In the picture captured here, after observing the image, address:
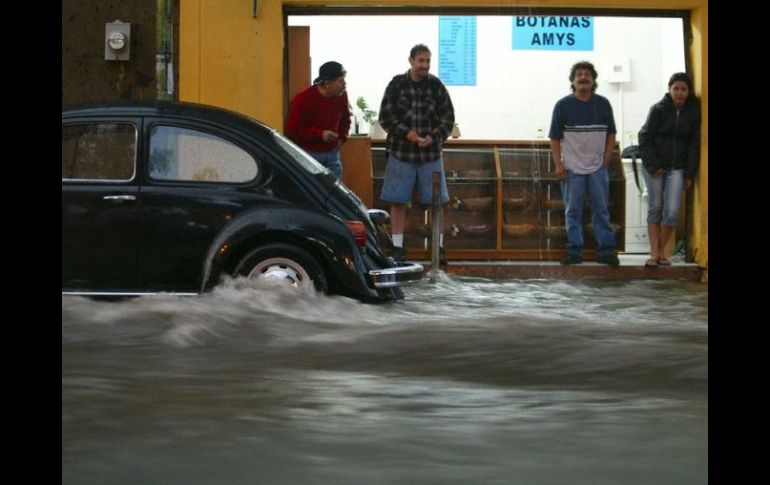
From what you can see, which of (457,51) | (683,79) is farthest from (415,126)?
(683,79)

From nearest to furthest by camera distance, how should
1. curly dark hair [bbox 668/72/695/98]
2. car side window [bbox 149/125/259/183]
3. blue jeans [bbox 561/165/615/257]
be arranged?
car side window [bbox 149/125/259/183], blue jeans [bbox 561/165/615/257], curly dark hair [bbox 668/72/695/98]

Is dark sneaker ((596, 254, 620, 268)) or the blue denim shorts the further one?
dark sneaker ((596, 254, 620, 268))

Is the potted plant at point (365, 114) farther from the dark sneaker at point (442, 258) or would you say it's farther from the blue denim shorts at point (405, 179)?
the dark sneaker at point (442, 258)

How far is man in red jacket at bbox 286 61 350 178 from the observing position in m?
11.9

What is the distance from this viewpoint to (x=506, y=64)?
13711 millimetres

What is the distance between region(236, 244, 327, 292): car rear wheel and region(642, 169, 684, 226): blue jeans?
5182 mm

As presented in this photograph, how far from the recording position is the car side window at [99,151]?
28.4 feet

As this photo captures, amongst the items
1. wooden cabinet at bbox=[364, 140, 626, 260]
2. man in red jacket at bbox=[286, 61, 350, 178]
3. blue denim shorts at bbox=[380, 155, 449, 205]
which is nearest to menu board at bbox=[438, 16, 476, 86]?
wooden cabinet at bbox=[364, 140, 626, 260]

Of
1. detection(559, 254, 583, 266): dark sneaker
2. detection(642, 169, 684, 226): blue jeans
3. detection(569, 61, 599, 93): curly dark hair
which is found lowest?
detection(559, 254, 583, 266): dark sneaker

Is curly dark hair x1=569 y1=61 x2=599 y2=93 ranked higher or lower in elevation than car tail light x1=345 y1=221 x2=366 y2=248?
higher

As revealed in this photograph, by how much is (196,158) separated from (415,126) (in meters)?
4.05

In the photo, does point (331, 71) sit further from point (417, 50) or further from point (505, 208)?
point (505, 208)

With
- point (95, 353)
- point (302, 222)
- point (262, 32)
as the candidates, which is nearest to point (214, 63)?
point (262, 32)

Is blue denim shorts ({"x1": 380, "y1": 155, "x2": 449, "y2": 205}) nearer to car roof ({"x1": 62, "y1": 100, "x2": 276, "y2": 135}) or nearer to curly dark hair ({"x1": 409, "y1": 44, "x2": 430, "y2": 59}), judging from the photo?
curly dark hair ({"x1": 409, "y1": 44, "x2": 430, "y2": 59})
